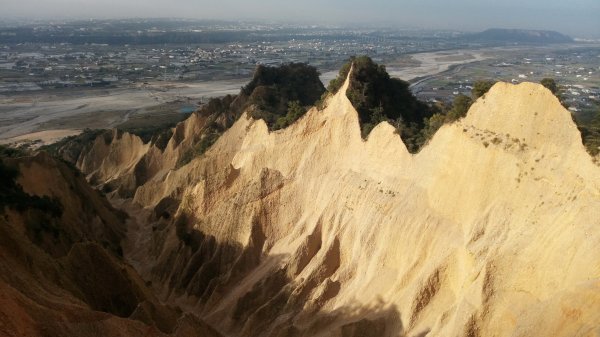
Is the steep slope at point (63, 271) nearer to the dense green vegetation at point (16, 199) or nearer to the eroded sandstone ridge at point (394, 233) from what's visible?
the dense green vegetation at point (16, 199)

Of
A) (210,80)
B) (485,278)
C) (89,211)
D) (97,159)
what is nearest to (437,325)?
(485,278)

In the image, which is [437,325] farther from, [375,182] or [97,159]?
[97,159]

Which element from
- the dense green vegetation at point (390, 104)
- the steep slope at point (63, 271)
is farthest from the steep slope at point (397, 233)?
the steep slope at point (63, 271)

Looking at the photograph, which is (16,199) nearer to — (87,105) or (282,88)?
(282,88)

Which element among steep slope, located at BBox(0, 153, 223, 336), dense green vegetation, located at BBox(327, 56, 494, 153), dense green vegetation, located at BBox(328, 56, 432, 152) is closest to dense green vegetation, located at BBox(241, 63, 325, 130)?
dense green vegetation, located at BBox(328, 56, 432, 152)

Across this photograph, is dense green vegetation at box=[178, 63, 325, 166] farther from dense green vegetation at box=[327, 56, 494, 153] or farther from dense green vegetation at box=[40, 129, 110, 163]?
dense green vegetation at box=[40, 129, 110, 163]

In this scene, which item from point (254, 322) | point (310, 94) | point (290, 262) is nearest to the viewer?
point (254, 322)

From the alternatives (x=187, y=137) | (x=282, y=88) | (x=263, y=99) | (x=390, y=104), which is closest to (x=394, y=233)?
(x=390, y=104)
